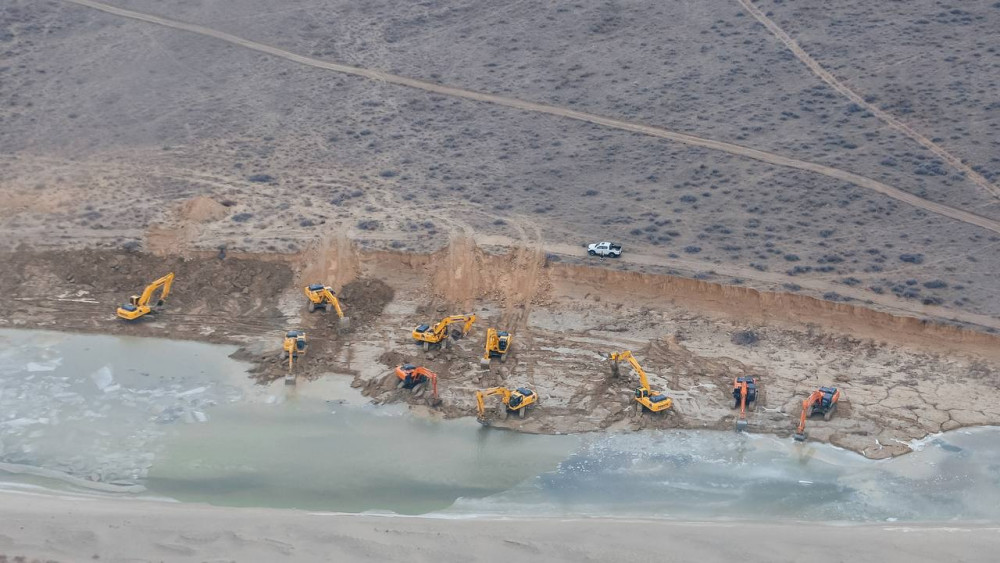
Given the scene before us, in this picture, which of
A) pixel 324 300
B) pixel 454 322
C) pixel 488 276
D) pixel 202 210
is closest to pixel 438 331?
pixel 454 322

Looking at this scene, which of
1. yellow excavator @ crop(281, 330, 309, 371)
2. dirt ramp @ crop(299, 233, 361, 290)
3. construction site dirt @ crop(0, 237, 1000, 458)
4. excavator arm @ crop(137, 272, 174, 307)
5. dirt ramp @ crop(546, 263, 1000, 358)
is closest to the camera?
construction site dirt @ crop(0, 237, 1000, 458)

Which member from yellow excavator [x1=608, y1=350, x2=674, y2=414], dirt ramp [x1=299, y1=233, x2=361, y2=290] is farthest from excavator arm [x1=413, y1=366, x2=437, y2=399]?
dirt ramp [x1=299, y1=233, x2=361, y2=290]

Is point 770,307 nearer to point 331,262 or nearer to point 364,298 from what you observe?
Result: point 364,298

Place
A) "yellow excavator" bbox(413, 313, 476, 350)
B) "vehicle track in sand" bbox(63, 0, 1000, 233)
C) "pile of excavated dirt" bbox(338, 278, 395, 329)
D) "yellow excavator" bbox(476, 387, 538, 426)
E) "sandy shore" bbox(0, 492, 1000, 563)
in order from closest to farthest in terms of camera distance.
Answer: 1. "sandy shore" bbox(0, 492, 1000, 563)
2. "yellow excavator" bbox(476, 387, 538, 426)
3. "yellow excavator" bbox(413, 313, 476, 350)
4. "pile of excavated dirt" bbox(338, 278, 395, 329)
5. "vehicle track in sand" bbox(63, 0, 1000, 233)

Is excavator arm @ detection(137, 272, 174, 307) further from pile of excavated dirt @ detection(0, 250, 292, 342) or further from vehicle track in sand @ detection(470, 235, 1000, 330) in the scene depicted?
vehicle track in sand @ detection(470, 235, 1000, 330)

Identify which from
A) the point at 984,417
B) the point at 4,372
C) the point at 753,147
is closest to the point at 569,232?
the point at 753,147

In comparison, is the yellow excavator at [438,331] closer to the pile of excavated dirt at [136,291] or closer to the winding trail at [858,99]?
the pile of excavated dirt at [136,291]

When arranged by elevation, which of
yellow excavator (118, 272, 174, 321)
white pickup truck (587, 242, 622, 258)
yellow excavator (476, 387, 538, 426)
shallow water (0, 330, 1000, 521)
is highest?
white pickup truck (587, 242, 622, 258)
